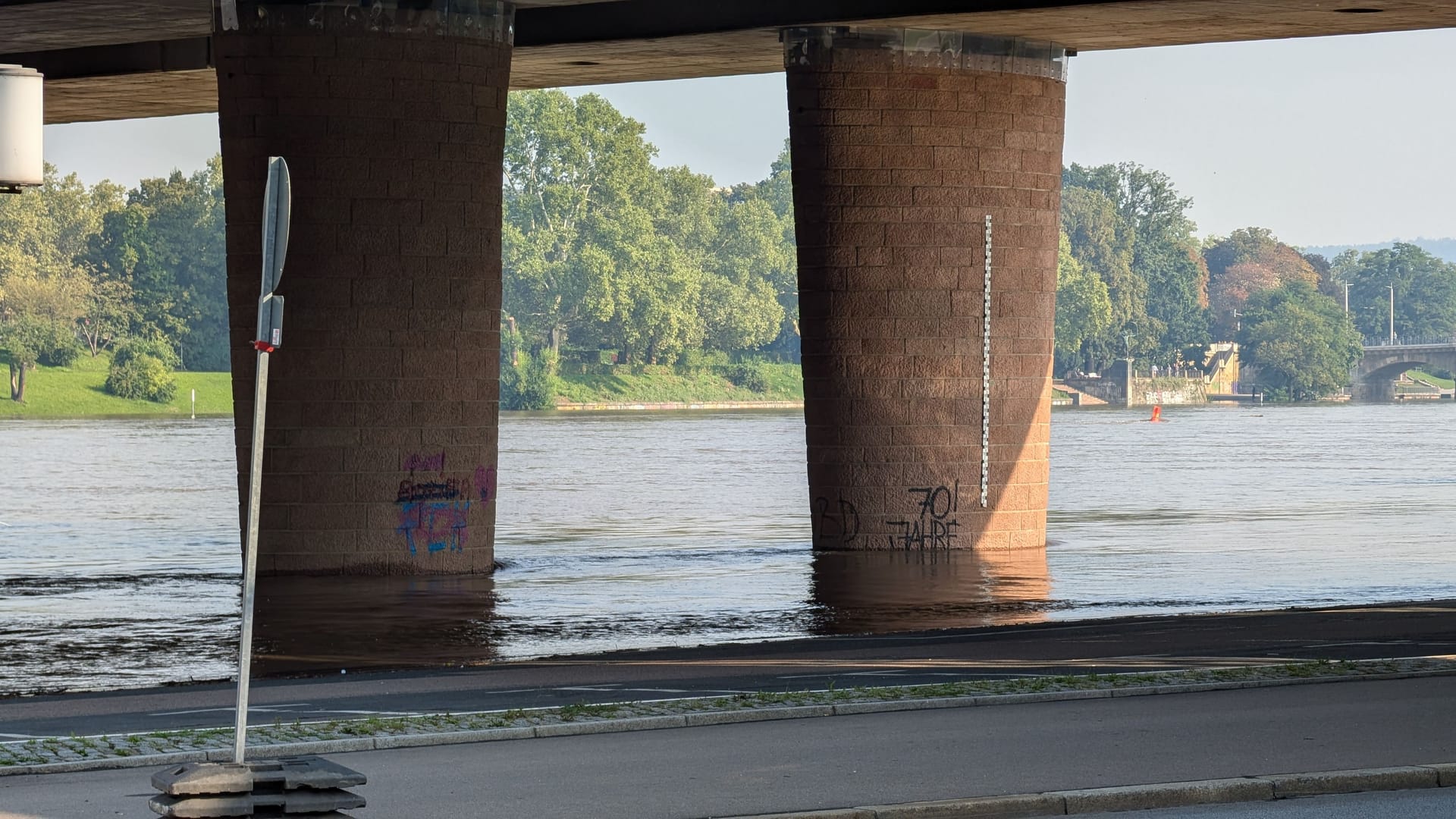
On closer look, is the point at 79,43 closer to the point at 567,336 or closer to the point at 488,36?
the point at 488,36

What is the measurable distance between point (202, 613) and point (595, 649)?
6385 mm

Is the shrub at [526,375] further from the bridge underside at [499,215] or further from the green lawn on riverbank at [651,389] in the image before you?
the bridge underside at [499,215]

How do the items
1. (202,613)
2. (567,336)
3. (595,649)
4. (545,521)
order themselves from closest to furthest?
(595,649)
(202,613)
(545,521)
(567,336)

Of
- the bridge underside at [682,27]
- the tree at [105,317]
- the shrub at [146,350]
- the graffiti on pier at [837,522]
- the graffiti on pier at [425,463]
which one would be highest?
the bridge underside at [682,27]

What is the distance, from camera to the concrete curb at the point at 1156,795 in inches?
367

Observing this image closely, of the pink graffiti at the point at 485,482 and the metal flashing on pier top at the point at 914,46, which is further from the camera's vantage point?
the metal flashing on pier top at the point at 914,46

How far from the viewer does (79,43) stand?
1208 inches

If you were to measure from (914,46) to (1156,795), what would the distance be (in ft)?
62.5

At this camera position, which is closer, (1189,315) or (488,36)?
(488,36)

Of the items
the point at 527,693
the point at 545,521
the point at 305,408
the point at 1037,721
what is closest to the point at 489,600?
the point at 305,408

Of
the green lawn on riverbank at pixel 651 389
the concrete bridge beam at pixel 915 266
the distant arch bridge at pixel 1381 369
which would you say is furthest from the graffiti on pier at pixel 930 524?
the distant arch bridge at pixel 1381 369

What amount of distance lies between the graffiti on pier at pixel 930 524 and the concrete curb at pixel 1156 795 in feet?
58.4

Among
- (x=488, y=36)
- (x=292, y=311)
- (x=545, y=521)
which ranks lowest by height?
(x=545, y=521)

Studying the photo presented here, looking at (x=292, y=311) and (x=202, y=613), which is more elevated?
(x=292, y=311)
